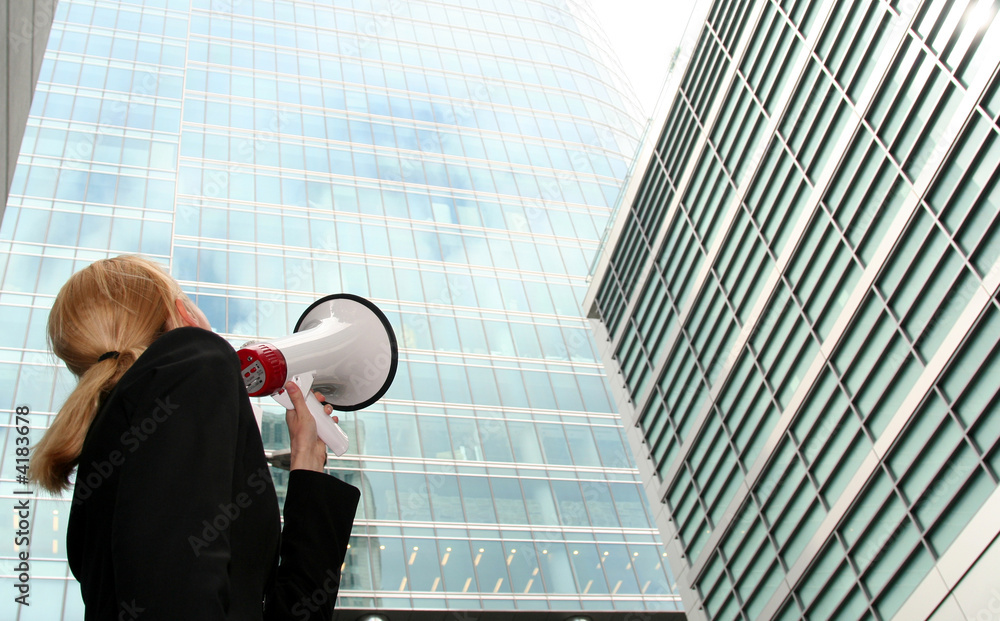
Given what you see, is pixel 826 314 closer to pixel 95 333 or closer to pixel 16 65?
pixel 16 65

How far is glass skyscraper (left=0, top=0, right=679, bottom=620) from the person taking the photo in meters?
26.8

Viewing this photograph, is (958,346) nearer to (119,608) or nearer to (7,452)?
(119,608)

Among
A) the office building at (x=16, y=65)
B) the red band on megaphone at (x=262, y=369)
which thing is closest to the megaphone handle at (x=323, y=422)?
the red band on megaphone at (x=262, y=369)

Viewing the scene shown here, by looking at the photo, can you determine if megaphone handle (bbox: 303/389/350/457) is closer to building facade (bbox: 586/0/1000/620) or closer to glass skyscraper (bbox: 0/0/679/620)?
building facade (bbox: 586/0/1000/620)

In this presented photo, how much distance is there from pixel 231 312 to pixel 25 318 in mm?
6628

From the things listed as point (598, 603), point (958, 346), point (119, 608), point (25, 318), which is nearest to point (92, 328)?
point (119, 608)

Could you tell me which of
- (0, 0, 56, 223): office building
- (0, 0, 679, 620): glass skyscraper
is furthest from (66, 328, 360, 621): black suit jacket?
(0, 0, 679, 620): glass skyscraper

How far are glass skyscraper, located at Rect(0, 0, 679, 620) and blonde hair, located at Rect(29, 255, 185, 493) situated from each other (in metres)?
23.4

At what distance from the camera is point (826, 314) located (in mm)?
18703

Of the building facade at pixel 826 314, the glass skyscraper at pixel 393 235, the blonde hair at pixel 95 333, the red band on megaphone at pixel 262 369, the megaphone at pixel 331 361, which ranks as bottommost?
→ the glass skyscraper at pixel 393 235

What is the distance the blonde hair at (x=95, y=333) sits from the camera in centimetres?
207

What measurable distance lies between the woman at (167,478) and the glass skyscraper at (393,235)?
23.2m

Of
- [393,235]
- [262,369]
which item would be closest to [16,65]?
[262,369]

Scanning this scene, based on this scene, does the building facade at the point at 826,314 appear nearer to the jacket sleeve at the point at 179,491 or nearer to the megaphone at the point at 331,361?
the megaphone at the point at 331,361
